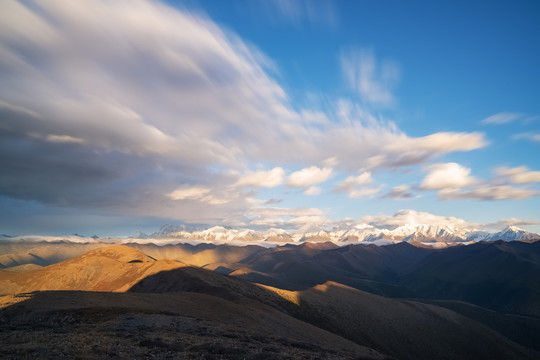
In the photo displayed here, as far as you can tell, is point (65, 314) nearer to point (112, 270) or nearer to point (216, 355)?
point (216, 355)

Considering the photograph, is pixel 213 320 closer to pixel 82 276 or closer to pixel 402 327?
pixel 402 327

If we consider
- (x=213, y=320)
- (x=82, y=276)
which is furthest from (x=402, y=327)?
(x=82, y=276)

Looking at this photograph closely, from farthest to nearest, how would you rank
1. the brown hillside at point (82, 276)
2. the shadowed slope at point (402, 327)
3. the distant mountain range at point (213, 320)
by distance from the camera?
the brown hillside at point (82, 276) → the shadowed slope at point (402, 327) → the distant mountain range at point (213, 320)

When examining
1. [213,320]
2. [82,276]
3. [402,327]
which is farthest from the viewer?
[82,276]

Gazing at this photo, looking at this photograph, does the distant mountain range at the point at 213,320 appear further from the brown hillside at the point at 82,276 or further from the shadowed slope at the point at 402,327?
the brown hillside at the point at 82,276

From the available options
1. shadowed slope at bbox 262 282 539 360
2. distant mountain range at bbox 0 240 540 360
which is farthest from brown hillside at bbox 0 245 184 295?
shadowed slope at bbox 262 282 539 360

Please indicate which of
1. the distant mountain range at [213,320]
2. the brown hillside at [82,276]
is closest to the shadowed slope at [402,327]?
the distant mountain range at [213,320]

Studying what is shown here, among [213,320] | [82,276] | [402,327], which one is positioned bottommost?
[402,327]

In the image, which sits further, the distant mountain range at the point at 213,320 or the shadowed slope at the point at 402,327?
the shadowed slope at the point at 402,327

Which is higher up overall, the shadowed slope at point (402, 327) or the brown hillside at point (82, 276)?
the brown hillside at point (82, 276)

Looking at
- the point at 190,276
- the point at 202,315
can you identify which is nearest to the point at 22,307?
the point at 202,315

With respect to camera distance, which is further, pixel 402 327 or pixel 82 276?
pixel 82 276

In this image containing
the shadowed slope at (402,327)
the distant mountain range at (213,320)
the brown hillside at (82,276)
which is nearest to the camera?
the distant mountain range at (213,320)

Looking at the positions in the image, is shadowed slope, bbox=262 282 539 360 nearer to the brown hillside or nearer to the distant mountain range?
the distant mountain range
